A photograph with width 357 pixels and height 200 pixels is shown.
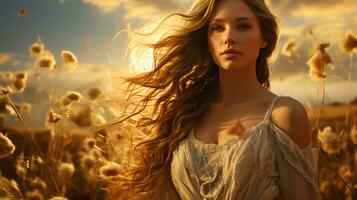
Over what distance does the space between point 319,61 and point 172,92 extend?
39.5 inches

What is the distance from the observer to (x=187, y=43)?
3.25m

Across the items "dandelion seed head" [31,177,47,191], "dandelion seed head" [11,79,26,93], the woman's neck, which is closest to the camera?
the woman's neck

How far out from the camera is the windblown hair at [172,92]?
10.2 ft

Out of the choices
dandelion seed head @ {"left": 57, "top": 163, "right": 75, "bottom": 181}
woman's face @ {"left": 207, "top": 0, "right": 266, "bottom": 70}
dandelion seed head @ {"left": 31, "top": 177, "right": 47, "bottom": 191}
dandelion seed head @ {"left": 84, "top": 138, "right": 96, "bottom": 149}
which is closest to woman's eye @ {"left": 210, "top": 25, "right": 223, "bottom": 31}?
woman's face @ {"left": 207, "top": 0, "right": 266, "bottom": 70}

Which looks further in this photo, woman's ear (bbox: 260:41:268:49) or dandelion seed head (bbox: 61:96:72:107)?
dandelion seed head (bbox: 61:96:72:107)

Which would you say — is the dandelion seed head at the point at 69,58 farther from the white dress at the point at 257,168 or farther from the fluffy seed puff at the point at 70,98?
the white dress at the point at 257,168

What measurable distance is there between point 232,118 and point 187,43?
489 mm

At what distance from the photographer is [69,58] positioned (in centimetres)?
429

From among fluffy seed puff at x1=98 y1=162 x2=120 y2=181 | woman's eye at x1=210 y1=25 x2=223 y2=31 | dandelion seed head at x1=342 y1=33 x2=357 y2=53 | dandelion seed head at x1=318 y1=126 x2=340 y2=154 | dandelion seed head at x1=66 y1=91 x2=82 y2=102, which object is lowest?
fluffy seed puff at x1=98 y1=162 x2=120 y2=181

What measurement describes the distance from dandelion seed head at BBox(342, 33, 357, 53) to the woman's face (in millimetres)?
1237

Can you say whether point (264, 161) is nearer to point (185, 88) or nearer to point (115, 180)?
point (185, 88)

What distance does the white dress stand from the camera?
2.72 meters

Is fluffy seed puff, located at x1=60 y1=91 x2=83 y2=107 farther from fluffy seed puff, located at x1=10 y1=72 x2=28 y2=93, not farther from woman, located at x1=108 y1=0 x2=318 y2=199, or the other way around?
woman, located at x1=108 y1=0 x2=318 y2=199

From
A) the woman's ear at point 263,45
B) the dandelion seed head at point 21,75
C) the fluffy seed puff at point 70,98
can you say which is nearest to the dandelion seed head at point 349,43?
the woman's ear at point 263,45
